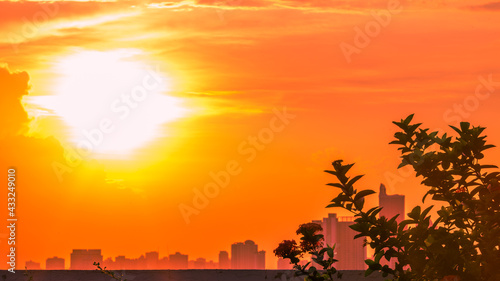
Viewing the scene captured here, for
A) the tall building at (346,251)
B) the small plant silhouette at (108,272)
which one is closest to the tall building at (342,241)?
the tall building at (346,251)

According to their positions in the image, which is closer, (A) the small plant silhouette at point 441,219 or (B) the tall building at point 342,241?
(A) the small plant silhouette at point 441,219

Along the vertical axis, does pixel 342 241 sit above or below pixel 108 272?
above

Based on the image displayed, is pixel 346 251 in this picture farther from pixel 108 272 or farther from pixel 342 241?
pixel 108 272

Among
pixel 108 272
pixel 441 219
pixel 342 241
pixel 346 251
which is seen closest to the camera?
pixel 441 219

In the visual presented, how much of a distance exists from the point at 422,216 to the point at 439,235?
0.66 ft

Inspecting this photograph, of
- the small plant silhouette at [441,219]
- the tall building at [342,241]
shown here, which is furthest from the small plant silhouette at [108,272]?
the small plant silhouette at [441,219]

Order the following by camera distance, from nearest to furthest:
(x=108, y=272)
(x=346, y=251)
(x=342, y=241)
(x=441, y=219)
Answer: (x=441, y=219)
(x=108, y=272)
(x=342, y=241)
(x=346, y=251)

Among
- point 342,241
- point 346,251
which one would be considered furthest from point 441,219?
point 346,251

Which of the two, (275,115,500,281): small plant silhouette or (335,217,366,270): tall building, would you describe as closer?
(275,115,500,281): small plant silhouette

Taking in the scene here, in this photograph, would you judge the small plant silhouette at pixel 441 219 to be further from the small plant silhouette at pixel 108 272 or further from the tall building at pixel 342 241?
the small plant silhouette at pixel 108 272

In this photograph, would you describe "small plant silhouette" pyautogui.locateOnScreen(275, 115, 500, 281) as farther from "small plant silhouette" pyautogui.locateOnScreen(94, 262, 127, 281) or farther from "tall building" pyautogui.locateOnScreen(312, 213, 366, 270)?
"small plant silhouette" pyautogui.locateOnScreen(94, 262, 127, 281)

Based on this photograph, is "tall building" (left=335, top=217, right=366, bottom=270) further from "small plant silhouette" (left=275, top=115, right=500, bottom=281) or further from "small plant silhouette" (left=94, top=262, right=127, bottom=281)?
"small plant silhouette" (left=94, top=262, right=127, bottom=281)

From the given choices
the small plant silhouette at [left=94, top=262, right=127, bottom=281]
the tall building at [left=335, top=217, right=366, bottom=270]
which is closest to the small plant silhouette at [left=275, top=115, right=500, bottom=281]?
the tall building at [left=335, top=217, right=366, bottom=270]

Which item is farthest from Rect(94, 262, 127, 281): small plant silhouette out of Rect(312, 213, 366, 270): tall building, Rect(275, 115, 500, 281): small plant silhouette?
Rect(275, 115, 500, 281): small plant silhouette
